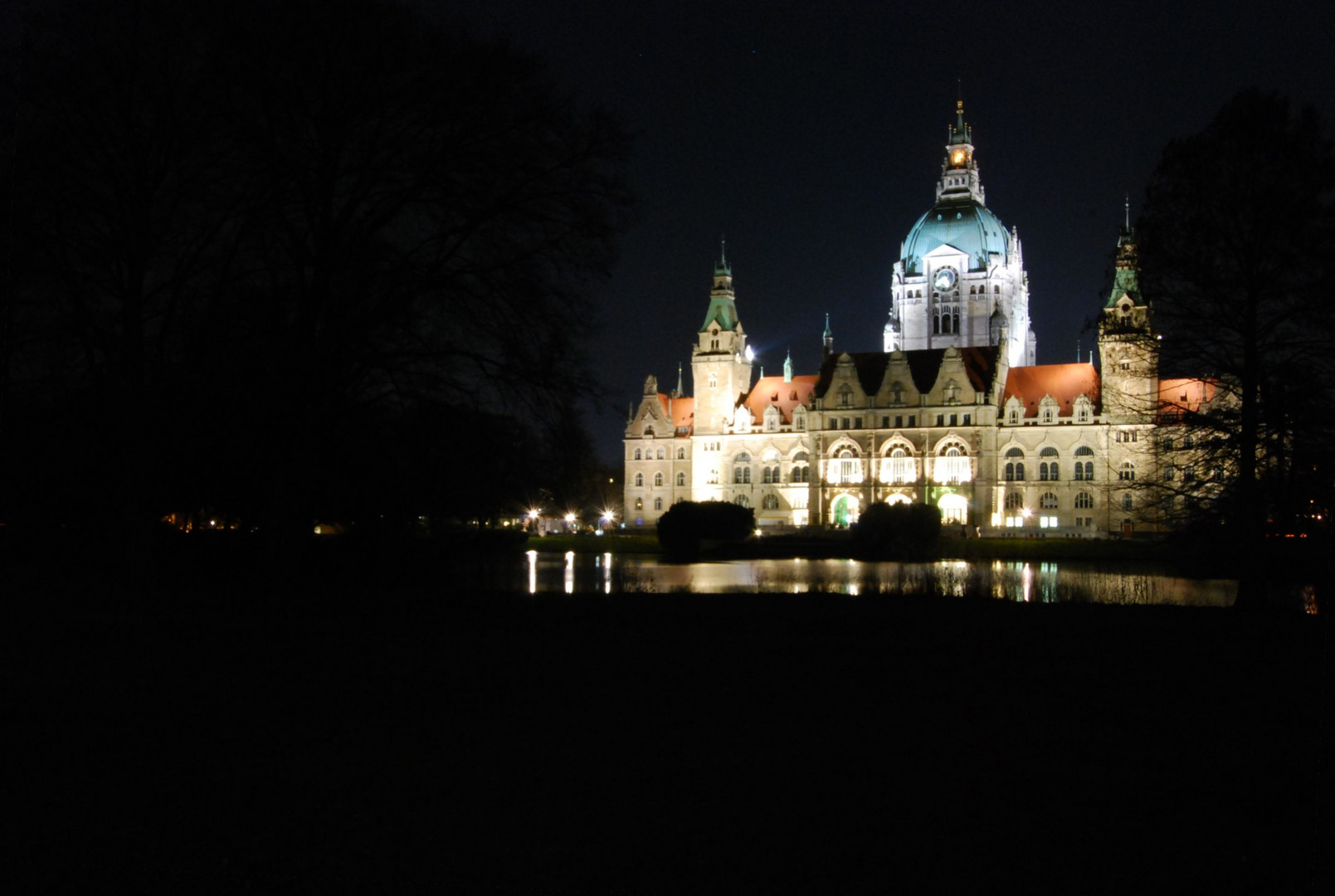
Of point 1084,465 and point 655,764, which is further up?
point 1084,465

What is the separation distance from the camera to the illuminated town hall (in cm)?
8688

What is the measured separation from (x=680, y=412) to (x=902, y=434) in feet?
76.2

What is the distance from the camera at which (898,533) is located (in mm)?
51906

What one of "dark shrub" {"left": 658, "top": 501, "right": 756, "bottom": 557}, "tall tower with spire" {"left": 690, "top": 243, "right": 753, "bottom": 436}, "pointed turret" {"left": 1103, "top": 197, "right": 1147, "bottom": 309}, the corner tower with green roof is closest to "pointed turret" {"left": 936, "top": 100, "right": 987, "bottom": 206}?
the corner tower with green roof

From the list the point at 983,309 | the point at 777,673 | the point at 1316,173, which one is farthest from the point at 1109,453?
the point at 777,673

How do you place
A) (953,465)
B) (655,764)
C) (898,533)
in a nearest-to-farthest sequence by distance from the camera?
(655,764), (898,533), (953,465)

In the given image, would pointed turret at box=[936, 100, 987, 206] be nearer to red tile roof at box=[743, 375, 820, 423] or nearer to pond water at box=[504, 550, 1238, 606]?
red tile roof at box=[743, 375, 820, 423]

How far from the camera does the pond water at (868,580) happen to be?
23.6 metres

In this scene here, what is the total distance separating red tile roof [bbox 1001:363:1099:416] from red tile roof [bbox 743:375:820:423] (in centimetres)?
1647

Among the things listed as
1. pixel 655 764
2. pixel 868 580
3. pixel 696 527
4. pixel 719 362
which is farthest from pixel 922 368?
pixel 655 764

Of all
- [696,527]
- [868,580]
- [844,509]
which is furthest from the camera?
[844,509]

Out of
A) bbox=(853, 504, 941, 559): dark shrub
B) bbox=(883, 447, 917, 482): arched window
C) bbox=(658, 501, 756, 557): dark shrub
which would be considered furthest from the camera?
bbox=(883, 447, 917, 482): arched window

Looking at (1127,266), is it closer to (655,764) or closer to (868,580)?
(868,580)

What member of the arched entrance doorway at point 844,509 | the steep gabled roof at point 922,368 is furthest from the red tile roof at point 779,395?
the arched entrance doorway at point 844,509
